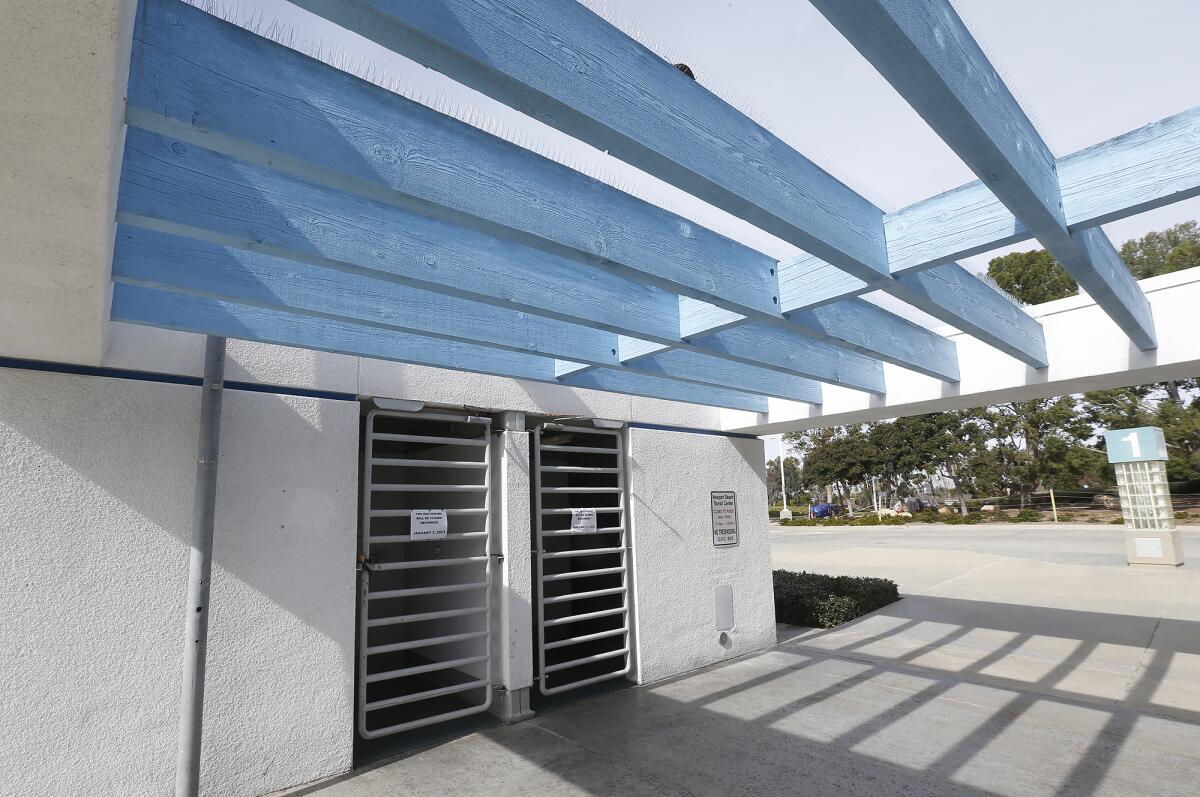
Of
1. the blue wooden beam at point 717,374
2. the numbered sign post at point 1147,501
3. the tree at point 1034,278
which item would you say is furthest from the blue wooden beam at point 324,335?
the tree at point 1034,278

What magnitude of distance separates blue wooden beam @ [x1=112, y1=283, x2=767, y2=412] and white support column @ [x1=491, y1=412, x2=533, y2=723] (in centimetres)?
66

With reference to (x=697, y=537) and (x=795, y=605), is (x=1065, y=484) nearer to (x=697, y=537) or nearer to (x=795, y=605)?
(x=795, y=605)

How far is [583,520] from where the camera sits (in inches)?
223

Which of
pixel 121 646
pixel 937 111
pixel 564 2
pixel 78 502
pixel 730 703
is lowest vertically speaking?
pixel 730 703

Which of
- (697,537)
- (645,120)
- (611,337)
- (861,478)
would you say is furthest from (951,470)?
(645,120)

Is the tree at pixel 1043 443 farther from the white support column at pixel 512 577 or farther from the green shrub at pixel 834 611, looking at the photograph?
the white support column at pixel 512 577

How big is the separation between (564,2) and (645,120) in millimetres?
399

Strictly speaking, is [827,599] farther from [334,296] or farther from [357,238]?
[357,238]

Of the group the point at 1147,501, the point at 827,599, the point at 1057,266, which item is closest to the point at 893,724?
the point at 827,599

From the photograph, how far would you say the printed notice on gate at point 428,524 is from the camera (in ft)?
15.1

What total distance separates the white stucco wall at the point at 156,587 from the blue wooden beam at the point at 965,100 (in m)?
3.84

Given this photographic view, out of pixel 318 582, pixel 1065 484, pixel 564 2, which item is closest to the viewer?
pixel 564 2

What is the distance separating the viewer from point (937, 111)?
184cm

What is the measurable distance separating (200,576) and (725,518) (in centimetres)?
488
